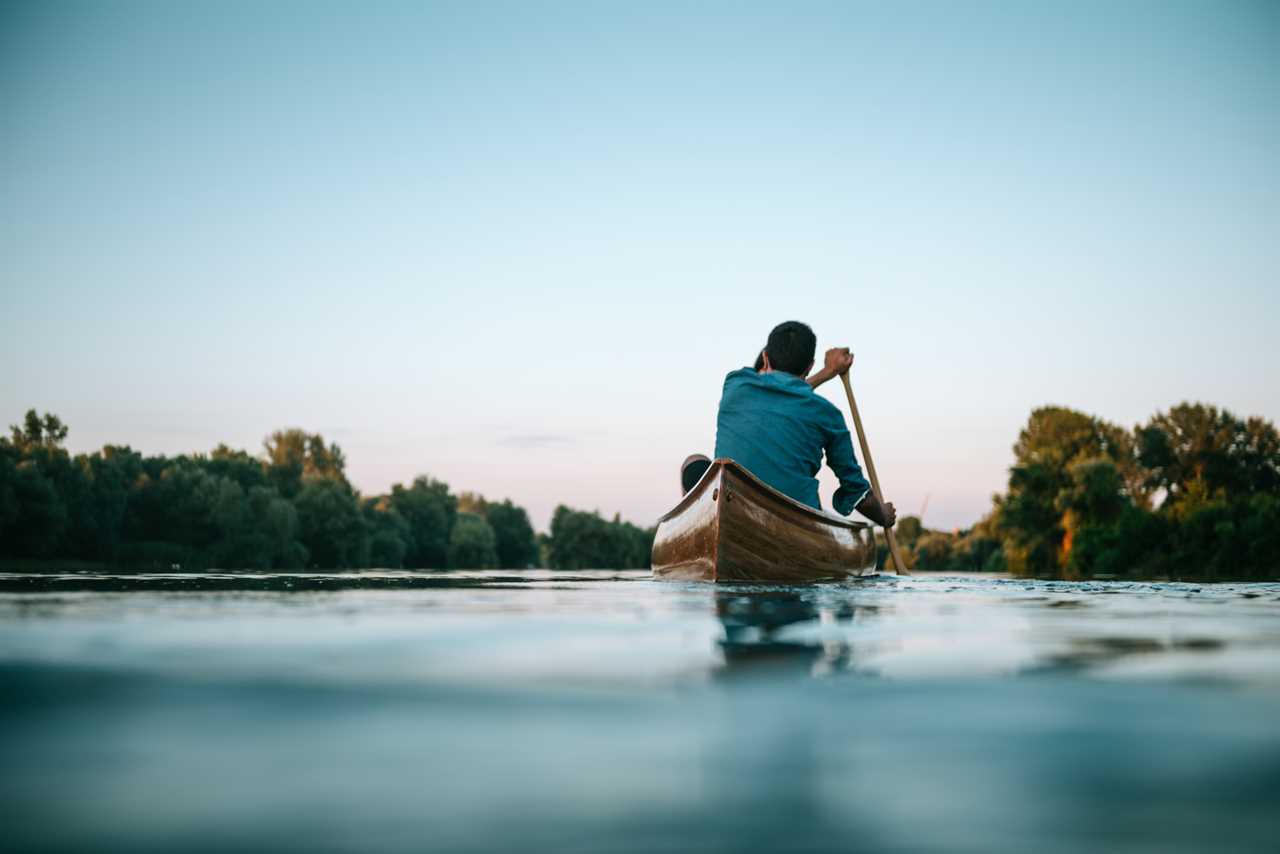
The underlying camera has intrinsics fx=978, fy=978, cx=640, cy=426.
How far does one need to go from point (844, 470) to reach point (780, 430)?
0.73 metres

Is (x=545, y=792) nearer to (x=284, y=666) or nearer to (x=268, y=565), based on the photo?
(x=284, y=666)

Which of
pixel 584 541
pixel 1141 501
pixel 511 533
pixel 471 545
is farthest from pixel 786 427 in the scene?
pixel 511 533

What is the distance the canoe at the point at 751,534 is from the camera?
689 centimetres

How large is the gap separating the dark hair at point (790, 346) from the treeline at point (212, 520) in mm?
42454

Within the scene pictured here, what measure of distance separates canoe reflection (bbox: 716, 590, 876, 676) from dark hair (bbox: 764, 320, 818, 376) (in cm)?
352

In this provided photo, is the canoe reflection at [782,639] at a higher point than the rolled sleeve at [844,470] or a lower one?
lower

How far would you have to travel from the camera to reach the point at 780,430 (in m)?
7.39

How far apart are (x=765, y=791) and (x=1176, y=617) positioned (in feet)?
10.9

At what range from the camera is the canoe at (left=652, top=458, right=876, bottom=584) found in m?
6.89

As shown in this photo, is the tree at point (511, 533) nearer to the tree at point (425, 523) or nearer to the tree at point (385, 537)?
the tree at point (425, 523)

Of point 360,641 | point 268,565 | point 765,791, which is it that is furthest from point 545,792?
point 268,565

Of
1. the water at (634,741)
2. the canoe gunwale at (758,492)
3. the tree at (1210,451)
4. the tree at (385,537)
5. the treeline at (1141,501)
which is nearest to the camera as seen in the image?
the water at (634,741)

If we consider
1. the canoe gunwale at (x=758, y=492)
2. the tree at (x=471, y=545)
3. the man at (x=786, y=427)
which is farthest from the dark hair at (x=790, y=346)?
the tree at (x=471, y=545)

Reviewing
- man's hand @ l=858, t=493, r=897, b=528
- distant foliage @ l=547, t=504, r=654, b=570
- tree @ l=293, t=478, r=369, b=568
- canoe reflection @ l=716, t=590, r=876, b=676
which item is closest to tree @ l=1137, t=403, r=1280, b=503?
distant foliage @ l=547, t=504, r=654, b=570
